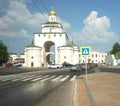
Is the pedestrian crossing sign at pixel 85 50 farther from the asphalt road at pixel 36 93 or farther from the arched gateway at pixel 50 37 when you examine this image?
the arched gateway at pixel 50 37

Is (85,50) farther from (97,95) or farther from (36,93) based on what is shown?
(97,95)

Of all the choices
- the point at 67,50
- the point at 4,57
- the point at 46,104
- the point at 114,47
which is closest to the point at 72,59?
the point at 67,50

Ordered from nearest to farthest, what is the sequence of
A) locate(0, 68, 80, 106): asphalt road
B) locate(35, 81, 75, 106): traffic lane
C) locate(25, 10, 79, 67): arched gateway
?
locate(35, 81, 75, 106): traffic lane < locate(0, 68, 80, 106): asphalt road < locate(25, 10, 79, 67): arched gateway

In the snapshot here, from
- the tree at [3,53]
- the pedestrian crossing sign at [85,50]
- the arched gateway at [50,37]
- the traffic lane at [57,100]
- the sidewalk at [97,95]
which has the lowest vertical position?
the traffic lane at [57,100]

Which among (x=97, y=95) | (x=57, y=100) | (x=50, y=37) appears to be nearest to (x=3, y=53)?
(x=50, y=37)

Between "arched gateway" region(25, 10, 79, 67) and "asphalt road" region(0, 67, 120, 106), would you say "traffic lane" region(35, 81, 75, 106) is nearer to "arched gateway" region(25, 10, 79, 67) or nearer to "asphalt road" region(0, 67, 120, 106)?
"asphalt road" region(0, 67, 120, 106)

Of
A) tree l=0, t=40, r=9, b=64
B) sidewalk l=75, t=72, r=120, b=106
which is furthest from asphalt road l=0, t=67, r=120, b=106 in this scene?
tree l=0, t=40, r=9, b=64

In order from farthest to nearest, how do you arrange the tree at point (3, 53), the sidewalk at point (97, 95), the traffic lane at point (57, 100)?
the tree at point (3, 53)
the traffic lane at point (57, 100)
the sidewalk at point (97, 95)

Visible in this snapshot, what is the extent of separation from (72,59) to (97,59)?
3205 inches

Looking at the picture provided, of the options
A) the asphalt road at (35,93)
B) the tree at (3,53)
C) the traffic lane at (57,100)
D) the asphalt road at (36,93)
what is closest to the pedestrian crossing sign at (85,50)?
the asphalt road at (36,93)

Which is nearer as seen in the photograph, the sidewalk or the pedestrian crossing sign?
the sidewalk

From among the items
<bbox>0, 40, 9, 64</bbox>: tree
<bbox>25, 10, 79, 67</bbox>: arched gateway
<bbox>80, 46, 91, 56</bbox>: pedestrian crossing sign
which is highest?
<bbox>25, 10, 79, 67</bbox>: arched gateway

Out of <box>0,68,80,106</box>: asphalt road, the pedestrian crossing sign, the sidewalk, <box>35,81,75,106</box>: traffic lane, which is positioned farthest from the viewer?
the pedestrian crossing sign

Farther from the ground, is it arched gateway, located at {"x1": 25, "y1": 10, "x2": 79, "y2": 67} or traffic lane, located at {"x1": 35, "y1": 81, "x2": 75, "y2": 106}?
arched gateway, located at {"x1": 25, "y1": 10, "x2": 79, "y2": 67}
